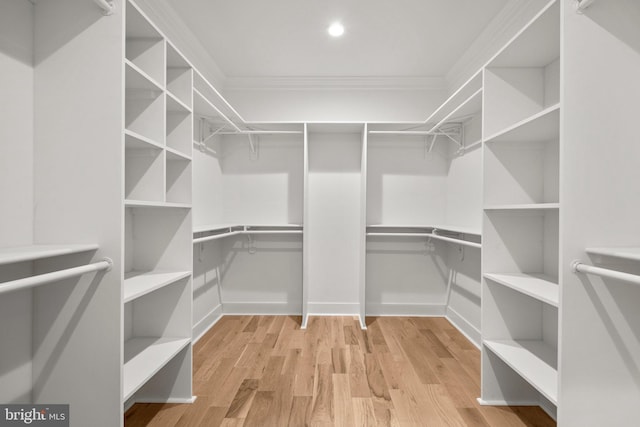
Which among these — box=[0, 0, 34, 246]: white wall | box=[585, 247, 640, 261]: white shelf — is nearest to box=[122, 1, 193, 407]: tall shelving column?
box=[0, 0, 34, 246]: white wall

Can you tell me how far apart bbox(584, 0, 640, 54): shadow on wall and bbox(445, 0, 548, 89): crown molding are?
0.83 meters

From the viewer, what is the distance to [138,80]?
1458mm

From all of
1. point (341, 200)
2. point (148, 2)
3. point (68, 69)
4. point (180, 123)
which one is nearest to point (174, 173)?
point (180, 123)

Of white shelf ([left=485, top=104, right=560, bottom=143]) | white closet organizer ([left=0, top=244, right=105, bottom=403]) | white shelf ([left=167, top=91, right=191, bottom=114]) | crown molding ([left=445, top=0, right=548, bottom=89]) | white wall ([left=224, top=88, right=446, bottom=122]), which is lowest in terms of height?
white closet organizer ([left=0, top=244, right=105, bottom=403])

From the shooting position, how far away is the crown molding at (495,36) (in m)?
2.06

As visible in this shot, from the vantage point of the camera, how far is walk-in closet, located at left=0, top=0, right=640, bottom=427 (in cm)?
122

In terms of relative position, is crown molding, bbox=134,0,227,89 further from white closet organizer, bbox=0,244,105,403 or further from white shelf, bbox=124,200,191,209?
white closet organizer, bbox=0,244,105,403

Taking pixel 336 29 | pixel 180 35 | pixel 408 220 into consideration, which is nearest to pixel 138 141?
pixel 180 35

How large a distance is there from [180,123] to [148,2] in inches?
35.5

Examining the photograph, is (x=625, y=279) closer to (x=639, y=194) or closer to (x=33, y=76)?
(x=639, y=194)

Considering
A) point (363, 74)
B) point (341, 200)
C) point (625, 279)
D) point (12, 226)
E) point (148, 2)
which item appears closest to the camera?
point (625, 279)

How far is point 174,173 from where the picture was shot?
6.21 feet

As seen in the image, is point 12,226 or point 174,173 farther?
point 174,173

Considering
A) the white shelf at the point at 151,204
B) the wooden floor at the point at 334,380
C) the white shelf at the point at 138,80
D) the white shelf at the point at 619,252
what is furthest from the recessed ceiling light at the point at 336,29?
the wooden floor at the point at 334,380
